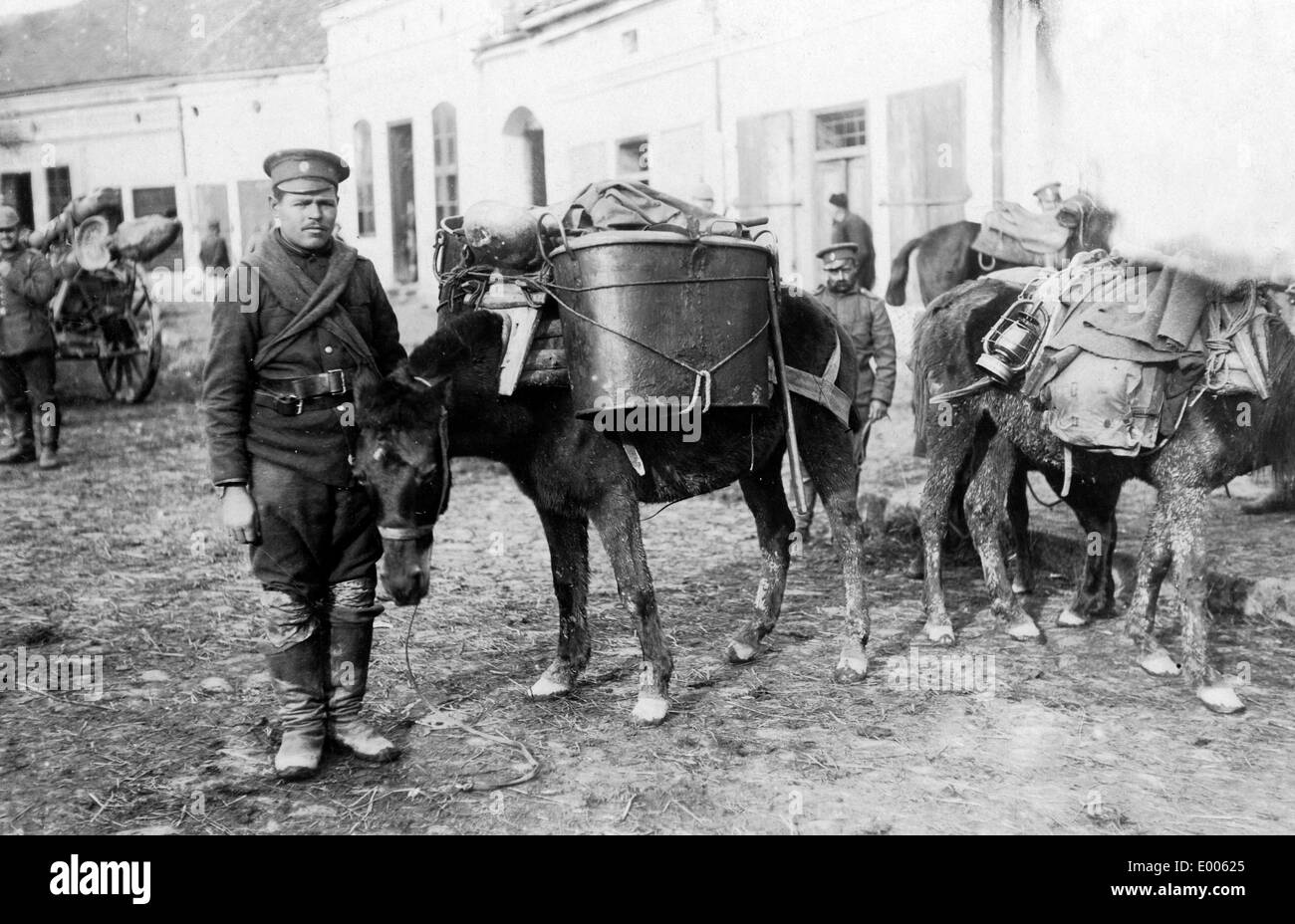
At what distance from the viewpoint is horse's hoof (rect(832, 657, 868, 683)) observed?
482 centimetres

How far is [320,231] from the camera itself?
12.1ft

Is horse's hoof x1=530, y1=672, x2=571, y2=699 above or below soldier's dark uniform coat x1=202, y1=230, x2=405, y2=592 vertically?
below

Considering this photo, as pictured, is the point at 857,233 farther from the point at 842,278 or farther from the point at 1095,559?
the point at 1095,559

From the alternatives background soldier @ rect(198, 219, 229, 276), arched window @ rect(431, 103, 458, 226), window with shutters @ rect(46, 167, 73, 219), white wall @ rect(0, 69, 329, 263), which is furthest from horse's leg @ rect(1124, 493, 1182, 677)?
background soldier @ rect(198, 219, 229, 276)

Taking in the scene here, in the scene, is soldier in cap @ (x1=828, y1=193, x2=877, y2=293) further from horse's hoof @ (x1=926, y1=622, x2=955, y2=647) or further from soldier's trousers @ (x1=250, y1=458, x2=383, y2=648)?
soldier's trousers @ (x1=250, y1=458, x2=383, y2=648)

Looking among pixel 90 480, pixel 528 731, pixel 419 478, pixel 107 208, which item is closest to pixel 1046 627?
pixel 528 731

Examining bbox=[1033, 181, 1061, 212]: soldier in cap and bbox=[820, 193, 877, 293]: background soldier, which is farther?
→ bbox=[820, 193, 877, 293]: background soldier

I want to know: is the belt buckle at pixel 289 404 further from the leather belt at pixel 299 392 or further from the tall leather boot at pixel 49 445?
the tall leather boot at pixel 49 445

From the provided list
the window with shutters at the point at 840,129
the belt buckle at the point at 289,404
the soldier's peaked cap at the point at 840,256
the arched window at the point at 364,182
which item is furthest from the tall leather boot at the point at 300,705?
the arched window at the point at 364,182

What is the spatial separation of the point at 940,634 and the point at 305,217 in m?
3.55

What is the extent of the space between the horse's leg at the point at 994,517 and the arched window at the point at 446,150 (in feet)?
52.2

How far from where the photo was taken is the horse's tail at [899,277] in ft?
29.8

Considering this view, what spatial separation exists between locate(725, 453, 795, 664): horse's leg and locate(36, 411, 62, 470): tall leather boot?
25.0ft
